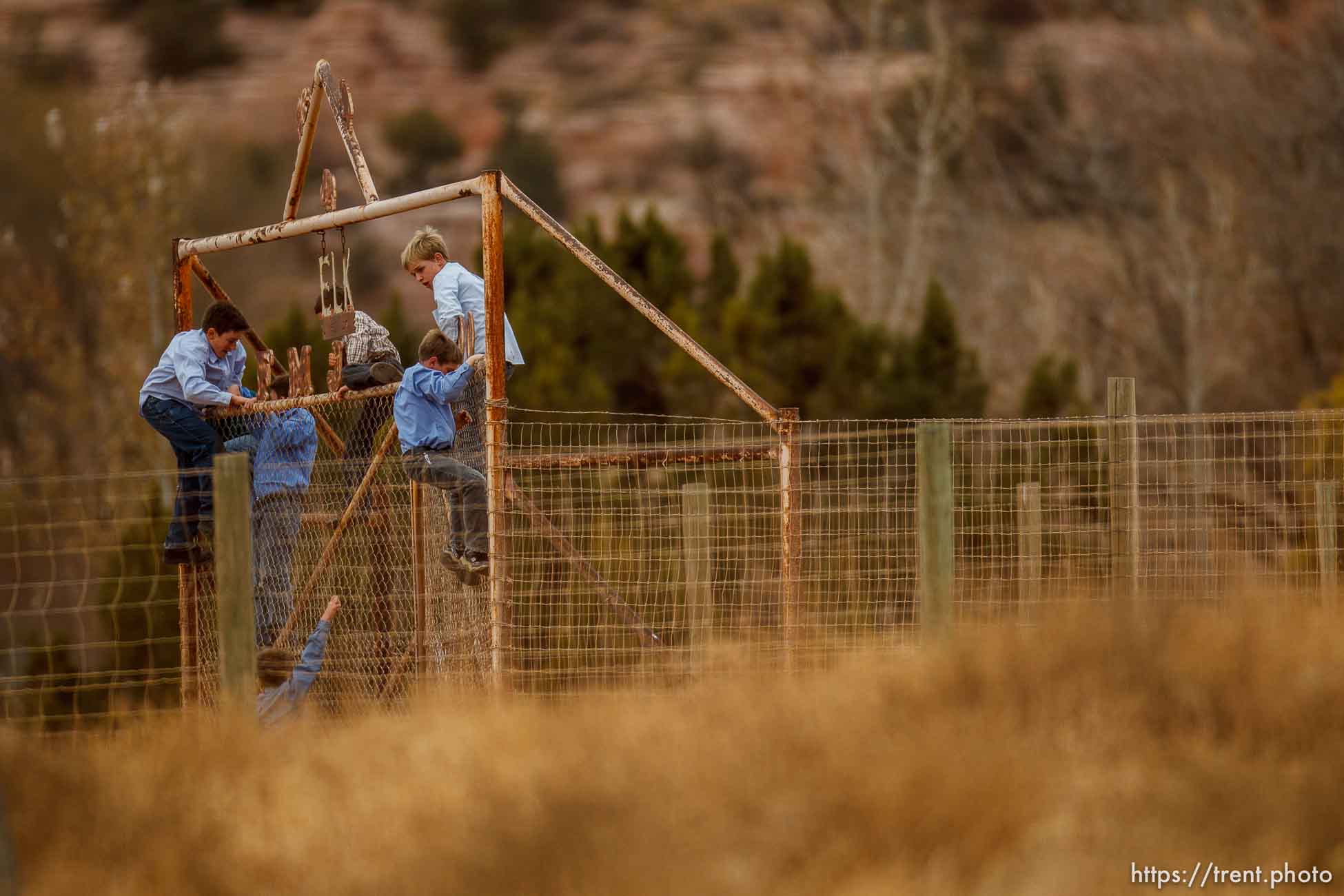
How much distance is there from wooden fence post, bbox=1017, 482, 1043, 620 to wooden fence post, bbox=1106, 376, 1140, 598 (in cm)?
36

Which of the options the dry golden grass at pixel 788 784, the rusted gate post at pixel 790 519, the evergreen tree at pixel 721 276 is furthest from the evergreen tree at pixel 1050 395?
the dry golden grass at pixel 788 784

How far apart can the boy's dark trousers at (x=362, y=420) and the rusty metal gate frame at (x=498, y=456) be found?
0.68 ft

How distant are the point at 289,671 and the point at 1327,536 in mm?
5643

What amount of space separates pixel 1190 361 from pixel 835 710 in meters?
28.1

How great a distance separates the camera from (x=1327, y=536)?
9.05 meters

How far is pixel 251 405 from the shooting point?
7.66m

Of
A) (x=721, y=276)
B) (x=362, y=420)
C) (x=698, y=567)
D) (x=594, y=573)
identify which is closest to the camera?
(x=594, y=573)

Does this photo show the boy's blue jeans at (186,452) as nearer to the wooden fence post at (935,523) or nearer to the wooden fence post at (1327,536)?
the wooden fence post at (935,523)

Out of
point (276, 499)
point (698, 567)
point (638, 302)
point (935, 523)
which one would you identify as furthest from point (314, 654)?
point (698, 567)

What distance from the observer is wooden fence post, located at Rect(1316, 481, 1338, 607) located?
731 cm

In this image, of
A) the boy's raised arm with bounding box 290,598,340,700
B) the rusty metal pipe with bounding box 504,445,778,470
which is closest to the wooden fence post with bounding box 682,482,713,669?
the rusty metal pipe with bounding box 504,445,778,470

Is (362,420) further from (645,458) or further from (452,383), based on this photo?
(645,458)

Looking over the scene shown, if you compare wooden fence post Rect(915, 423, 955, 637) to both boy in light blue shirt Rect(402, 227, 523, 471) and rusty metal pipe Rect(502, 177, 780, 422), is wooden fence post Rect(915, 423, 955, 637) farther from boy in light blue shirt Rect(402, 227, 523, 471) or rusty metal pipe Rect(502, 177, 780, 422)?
boy in light blue shirt Rect(402, 227, 523, 471)

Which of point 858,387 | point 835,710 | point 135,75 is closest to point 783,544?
point 835,710
